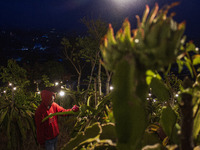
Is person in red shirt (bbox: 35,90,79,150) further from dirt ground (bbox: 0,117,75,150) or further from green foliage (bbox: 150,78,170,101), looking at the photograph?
green foliage (bbox: 150,78,170,101)

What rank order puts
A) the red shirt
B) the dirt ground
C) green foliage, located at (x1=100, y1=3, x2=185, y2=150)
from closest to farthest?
green foliage, located at (x1=100, y1=3, x2=185, y2=150)
the red shirt
the dirt ground

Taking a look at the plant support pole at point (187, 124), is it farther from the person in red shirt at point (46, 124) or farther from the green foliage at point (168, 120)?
the person in red shirt at point (46, 124)

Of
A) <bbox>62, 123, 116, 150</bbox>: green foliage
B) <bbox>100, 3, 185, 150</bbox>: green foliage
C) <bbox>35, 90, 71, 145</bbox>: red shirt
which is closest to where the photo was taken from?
<bbox>100, 3, 185, 150</bbox>: green foliage

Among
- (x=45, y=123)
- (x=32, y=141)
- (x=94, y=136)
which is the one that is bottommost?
(x=32, y=141)

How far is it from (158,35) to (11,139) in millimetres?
3050

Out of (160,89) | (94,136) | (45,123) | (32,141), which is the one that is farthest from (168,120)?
(32,141)

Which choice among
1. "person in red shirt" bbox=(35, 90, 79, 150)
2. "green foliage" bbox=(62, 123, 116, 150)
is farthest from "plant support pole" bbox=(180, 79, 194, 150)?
"person in red shirt" bbox=(35, 90, 79, 150)

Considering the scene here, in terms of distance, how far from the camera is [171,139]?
401 mm

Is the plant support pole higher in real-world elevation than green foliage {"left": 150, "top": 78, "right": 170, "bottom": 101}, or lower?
lower

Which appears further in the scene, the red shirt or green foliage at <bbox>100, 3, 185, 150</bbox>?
the red shirt

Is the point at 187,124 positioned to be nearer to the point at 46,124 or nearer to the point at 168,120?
the point at 168,120

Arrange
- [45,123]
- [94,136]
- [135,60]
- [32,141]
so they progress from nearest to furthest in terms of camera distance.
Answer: [135,60] → [94,136] → [45,123] → [32,141]

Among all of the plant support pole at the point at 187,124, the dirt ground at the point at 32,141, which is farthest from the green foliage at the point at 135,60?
the dirt ground at the point at 32,141

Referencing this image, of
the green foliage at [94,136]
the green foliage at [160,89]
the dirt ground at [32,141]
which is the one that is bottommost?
the dirt ground at [32,141]
